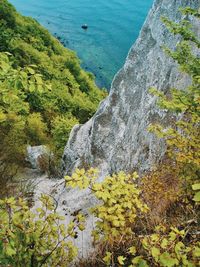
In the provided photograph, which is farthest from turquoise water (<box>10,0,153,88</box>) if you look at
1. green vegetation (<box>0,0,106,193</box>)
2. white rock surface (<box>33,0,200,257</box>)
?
white rock surface (<box>33,0,200,257</box>)

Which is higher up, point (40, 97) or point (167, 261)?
point (167, 261)

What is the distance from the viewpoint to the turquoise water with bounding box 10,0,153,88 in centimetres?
6044

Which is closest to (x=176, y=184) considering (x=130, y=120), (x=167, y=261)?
(x=167, y=261)

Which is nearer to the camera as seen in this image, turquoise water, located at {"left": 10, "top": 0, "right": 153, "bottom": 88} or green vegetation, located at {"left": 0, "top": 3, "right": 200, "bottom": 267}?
green vegetation, located at {"left": 0, "top": 3, "right": 200, "bottom": 267}

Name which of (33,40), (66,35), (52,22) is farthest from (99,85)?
(52,22)

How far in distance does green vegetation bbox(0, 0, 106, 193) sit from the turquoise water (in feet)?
22.6

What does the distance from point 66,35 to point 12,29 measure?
19027mm

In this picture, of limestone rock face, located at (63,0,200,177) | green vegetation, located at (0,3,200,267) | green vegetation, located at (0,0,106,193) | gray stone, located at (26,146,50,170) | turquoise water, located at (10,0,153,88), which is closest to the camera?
green vegetation, located at (0,3,200,267)

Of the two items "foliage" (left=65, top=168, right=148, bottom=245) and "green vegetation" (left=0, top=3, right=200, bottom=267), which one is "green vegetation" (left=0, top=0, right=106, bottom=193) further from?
"foliage" (left=65, top=168, right=148, bottom=245)

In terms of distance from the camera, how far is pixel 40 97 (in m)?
39.2

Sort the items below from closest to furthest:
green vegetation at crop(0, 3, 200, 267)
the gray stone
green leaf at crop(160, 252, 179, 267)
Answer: green leaf at crop(160, 252, 179, 267)
green vegetation at crop(0, 3, 200, 267)
the gray stone

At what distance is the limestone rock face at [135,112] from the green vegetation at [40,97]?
4008 mm

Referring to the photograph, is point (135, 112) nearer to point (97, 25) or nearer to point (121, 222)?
point (121, 222)

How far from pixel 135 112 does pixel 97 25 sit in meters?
60.6
